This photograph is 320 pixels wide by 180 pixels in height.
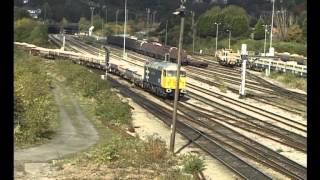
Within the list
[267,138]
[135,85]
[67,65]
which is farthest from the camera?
[67,65]

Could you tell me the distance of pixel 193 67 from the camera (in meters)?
77.4

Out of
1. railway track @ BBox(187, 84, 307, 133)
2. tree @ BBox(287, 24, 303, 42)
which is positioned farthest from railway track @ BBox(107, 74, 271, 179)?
tree @ BBox(287, 24, 303, 42)

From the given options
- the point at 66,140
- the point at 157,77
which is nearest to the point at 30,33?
the point at 157,77

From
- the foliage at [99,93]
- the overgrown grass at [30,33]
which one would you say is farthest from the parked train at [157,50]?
the overgrown grass at [30,33]

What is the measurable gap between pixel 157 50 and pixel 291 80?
1151 inches

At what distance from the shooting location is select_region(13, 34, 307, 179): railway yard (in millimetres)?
21719

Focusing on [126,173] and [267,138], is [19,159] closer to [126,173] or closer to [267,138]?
[126,173]

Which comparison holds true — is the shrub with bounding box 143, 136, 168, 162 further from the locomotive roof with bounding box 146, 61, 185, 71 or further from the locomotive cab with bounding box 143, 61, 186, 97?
the locomotive roof with bounding box 146, 61, 185, 71

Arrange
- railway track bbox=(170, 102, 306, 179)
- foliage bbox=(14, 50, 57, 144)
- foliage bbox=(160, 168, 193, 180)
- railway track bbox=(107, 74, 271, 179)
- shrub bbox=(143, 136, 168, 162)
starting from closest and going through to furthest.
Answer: foliage bbox=(160, 168, 193, 180) → railway track bbox=(107, 74, 271, 179) → shrub bbox=(143, 136, 168, 162) → railway track bbox=(170, 102, 306, 179) → foliage bbox=(14, 50, 57, 144)

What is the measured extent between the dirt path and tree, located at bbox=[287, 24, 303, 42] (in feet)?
286

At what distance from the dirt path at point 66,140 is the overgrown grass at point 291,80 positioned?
30132 mm

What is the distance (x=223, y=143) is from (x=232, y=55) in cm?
5613

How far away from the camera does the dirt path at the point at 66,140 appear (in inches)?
795

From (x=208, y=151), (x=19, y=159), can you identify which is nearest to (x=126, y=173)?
(x=19, y=159)
